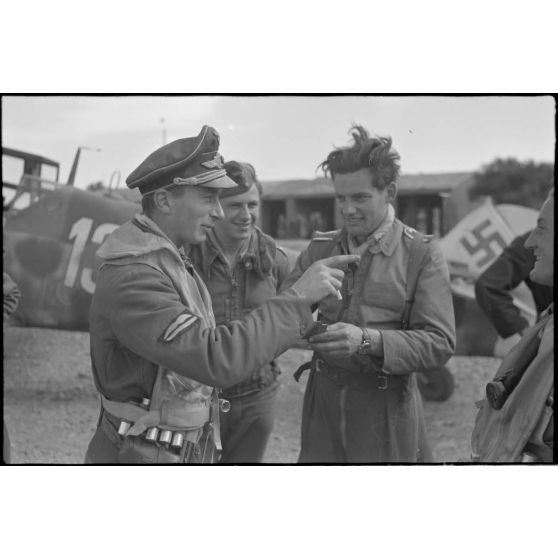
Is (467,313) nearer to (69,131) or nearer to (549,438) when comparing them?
(549,438)

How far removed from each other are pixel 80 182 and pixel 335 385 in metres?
1.47

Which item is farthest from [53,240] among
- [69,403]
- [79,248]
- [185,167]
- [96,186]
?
[185,167]

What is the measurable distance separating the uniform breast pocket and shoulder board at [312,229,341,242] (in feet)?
0.85

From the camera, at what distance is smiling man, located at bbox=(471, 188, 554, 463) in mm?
3359

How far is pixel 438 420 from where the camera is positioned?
3652 mm

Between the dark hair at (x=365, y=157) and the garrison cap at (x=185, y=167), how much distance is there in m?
0.47

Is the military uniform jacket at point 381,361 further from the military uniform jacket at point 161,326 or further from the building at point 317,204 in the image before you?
the military uniform jacket at point 161,326

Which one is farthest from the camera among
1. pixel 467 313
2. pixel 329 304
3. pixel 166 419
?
pixel 467 313

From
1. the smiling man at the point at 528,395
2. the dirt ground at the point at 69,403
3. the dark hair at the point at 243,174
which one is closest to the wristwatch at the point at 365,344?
the dirt ground at the point at 69,403

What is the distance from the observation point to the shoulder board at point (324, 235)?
3.50 metres

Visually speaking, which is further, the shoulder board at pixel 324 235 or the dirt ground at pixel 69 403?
the dirt ground at pixel 69 403

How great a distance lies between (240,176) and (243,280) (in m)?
0.45

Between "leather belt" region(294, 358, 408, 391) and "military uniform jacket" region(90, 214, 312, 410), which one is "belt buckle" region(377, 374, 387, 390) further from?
"military uniform jacket" region(90, 214, 312, 410)

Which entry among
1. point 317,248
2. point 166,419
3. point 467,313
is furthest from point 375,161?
point 166,419
